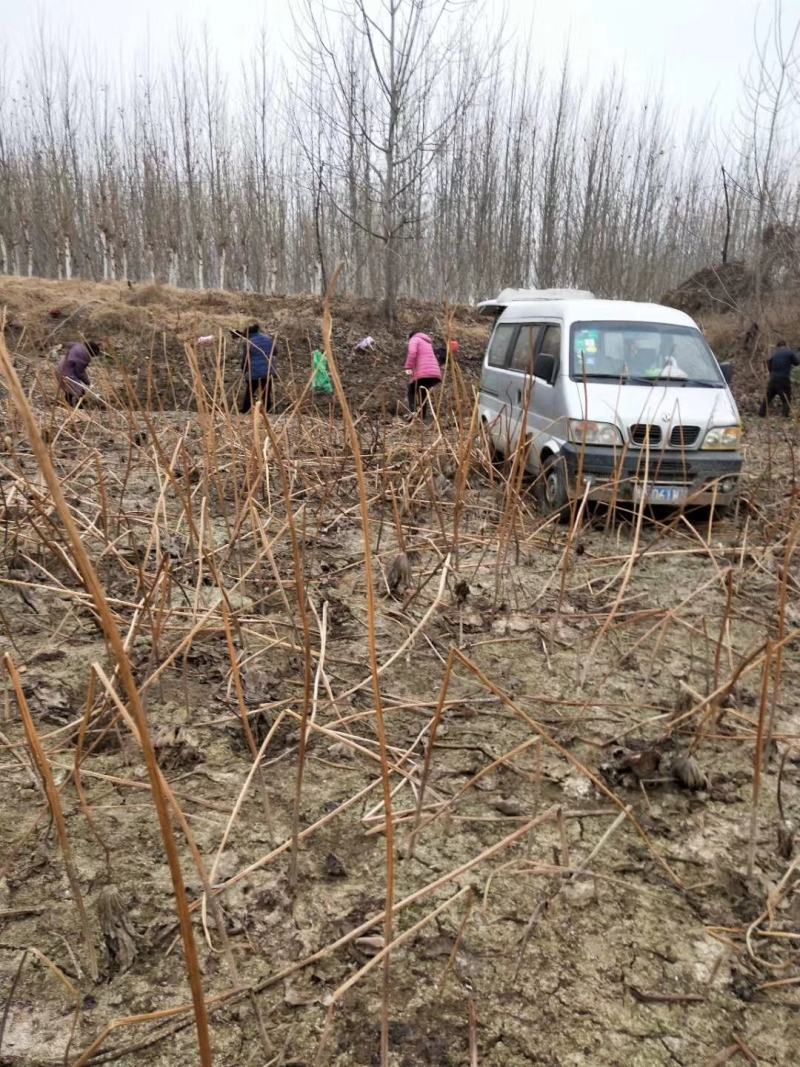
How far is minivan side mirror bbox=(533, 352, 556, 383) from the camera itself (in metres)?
5.50

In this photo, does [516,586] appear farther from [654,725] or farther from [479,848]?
[479,848]

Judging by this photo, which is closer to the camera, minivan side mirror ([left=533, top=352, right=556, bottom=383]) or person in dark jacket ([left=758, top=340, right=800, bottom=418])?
minivan side mirror ([left=533, top=352, right=556, bottom=383])

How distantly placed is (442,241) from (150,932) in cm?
2745

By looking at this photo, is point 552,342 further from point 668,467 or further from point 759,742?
point 759,742

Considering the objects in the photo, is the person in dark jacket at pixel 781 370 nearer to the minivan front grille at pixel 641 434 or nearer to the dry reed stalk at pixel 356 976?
the minivan front grille at pixel 641 434

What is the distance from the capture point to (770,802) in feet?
6.86

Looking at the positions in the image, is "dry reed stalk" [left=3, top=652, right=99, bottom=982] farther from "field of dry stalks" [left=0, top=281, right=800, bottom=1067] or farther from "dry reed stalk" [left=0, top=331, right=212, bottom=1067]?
"dry reed stalk" [left=0, top=331, right=212, bottom=1067]

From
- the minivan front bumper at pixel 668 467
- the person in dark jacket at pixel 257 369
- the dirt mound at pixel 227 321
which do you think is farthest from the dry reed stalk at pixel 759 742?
the dirt mound at pixel 227 321

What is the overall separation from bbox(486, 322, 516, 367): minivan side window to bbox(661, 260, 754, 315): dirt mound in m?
14.6

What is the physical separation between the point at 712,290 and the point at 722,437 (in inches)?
732

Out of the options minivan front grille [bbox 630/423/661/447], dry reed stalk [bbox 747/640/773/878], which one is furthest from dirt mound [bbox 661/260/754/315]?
dry reed stalk [bbox 747/640/773/878]

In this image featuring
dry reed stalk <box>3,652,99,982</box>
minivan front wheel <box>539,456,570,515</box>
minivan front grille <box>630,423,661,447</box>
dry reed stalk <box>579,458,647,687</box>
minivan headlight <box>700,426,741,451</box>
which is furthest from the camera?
minivan headlight <box>700,426,741,451</box>

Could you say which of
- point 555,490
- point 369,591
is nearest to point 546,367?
point 555,490

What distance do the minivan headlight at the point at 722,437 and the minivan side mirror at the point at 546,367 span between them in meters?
1.22
